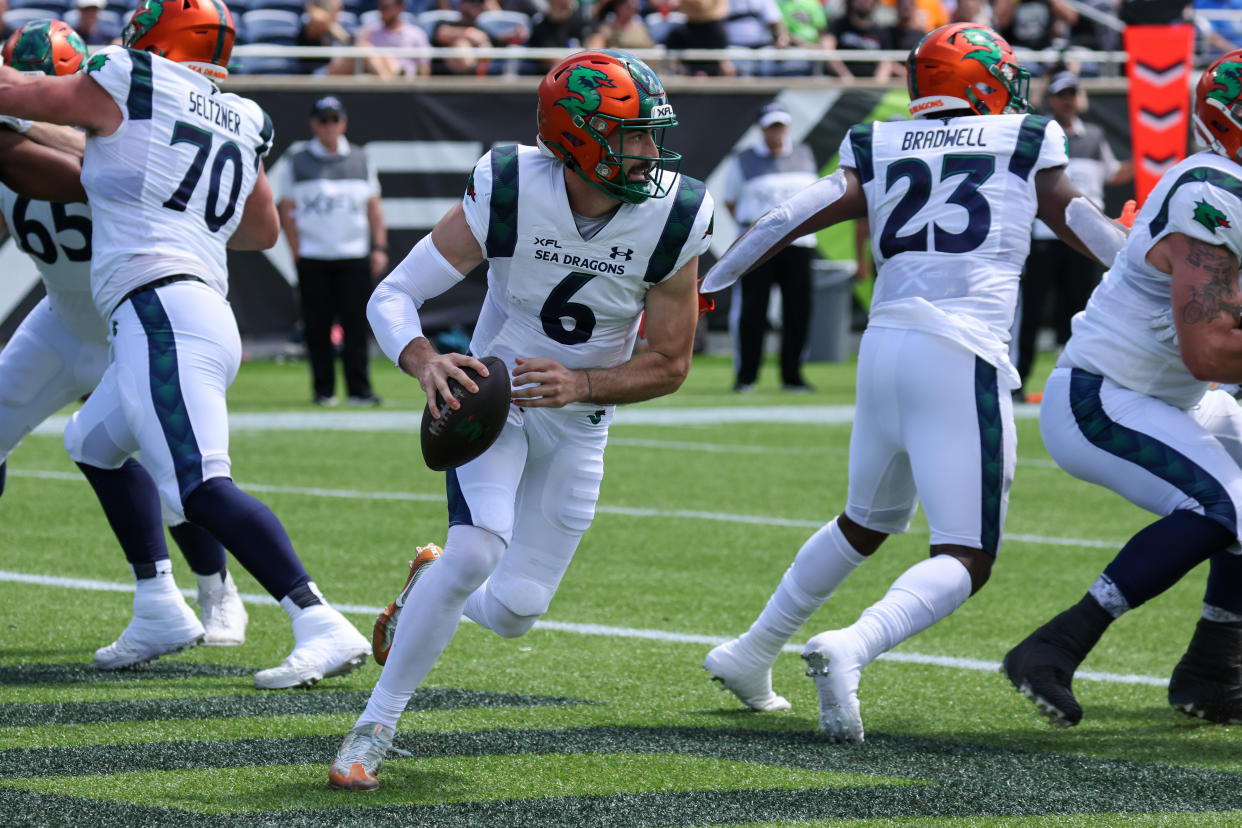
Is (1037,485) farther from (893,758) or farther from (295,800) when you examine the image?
(295,800)

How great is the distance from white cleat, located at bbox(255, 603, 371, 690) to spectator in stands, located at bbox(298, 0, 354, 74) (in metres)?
10.9

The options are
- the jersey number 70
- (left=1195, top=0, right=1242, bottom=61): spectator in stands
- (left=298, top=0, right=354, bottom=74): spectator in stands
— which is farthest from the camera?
(left=1195, top=0, right=1242, bottom=61): spectator in stands

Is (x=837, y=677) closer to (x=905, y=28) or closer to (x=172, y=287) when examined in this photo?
(x=172, y=287)

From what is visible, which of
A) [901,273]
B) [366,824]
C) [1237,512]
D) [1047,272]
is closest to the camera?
[366,824]

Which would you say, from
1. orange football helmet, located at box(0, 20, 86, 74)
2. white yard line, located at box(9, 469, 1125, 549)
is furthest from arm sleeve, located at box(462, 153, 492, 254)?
white yard line, located at box(9, 469, 1125, 549)

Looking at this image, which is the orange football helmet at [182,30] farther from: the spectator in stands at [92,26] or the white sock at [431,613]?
the spectator in stands at [92,26]

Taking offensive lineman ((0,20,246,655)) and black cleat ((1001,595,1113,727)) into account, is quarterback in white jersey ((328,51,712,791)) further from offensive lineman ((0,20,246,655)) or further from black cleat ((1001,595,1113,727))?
offensive lineman ((0,20,246,655))

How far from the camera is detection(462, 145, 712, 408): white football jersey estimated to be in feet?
12.4

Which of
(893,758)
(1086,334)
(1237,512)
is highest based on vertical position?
(1086,334)

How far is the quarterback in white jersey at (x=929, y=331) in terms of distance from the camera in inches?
163

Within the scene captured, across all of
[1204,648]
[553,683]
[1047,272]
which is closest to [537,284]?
[553,683]

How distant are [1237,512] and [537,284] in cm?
176

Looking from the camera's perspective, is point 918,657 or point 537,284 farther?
point 918,657

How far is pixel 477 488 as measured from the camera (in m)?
3.75
